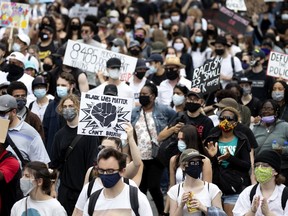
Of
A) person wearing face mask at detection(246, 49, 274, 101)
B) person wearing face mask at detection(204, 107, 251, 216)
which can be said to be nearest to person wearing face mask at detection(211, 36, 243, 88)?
person wearing face mask at detection(246, 49, 274, 101)

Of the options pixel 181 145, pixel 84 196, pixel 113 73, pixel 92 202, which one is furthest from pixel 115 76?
pixel 92 202

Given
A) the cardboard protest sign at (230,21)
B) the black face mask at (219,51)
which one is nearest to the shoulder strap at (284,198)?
the black face mask at (219,51)

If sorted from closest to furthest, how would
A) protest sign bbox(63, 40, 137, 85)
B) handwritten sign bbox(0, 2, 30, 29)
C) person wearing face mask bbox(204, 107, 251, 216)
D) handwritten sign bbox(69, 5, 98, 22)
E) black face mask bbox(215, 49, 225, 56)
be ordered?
1. person wearing face mask bbox(204, 107, 251, 216)
2. protest sign bbox(63, 40, 137, 85)
3. black face mask bbox(215, 49, 225, 56)
4. handwritten sign bbox(0, 2, 30, 29)
5. handwritten sign bbox(69, 5, 98, 22)

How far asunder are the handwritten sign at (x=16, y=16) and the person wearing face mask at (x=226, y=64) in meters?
3.19

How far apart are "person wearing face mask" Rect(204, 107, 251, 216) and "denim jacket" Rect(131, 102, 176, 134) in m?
1.56

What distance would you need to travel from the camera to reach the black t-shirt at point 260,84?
701 inches

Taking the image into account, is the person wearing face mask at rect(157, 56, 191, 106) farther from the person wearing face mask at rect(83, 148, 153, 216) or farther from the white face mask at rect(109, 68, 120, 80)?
the person wearing face mask at rect(83, 148, 153, 216)

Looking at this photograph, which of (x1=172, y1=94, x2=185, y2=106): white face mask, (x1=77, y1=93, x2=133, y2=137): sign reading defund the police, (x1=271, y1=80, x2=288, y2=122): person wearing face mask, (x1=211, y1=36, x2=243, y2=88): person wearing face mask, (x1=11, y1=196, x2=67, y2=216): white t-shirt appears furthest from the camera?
(x1=211, y1=36, x2=243, y2=88): person wearing face mask

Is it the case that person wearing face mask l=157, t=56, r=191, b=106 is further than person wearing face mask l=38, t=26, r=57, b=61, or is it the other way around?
person wearing face mask l=38, t=26, r=57, b=61

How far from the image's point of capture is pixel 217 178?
487 inches

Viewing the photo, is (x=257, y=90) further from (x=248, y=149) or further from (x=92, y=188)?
(x=92, y=188)

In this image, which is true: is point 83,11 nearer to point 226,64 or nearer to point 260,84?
point 226,64

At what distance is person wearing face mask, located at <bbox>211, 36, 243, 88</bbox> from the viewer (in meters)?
18.5

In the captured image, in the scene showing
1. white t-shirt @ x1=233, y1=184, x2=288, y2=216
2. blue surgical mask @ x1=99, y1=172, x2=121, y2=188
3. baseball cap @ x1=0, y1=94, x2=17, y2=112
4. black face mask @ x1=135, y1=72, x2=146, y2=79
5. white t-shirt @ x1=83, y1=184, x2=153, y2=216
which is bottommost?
white t-shirt @ x1=233, y1=184, x2=288, y2=216
